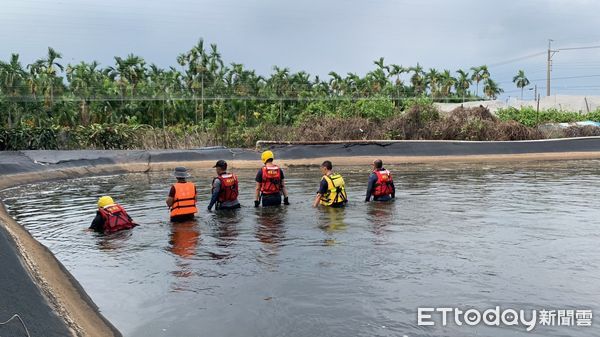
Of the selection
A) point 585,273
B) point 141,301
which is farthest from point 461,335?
point 141,301

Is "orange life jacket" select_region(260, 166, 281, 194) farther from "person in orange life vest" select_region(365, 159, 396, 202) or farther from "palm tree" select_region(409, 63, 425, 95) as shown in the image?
"palm tree" select_region(409, 63, 425, 95)


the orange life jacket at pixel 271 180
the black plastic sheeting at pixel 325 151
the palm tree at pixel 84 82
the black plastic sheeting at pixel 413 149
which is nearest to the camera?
the orange life jacket at pixel 271 180

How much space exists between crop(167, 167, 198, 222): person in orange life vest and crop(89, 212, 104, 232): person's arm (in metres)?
1.44

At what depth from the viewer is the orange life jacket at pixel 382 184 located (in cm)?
1489

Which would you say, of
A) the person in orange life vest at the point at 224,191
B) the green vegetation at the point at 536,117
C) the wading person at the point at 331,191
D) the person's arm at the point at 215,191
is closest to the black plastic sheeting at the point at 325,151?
the green vegetation at the point at 536,117

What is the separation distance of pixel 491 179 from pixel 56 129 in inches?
834

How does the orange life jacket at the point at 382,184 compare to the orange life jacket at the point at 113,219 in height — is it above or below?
above

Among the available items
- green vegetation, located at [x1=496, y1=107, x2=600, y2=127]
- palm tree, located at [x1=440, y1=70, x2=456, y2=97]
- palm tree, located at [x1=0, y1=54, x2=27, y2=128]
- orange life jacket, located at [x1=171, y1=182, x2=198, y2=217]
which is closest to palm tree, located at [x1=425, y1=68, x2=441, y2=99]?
palm tree, located at [x1=440, y1=70, x2=456, y2=97]

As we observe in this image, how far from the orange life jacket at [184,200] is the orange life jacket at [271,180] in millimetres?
2093
